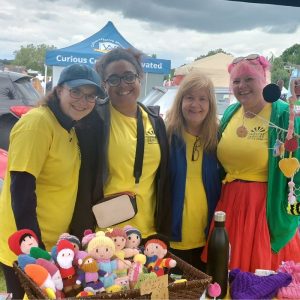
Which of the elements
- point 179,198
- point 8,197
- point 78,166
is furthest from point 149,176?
point 8,197

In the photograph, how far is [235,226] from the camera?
189 cm

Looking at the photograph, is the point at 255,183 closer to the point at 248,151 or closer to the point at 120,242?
the point at 248,151

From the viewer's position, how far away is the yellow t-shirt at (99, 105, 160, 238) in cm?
180

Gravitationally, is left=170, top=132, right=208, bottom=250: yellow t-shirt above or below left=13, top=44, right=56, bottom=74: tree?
below

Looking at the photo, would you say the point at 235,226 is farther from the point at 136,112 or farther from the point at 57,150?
the point at 57,150

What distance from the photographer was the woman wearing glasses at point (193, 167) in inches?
78.0

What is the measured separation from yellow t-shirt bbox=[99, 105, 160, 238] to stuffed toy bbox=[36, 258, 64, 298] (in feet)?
1.93

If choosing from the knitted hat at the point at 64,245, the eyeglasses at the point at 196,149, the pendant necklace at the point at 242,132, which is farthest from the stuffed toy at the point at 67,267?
the pendant necklace at the point at 242,132

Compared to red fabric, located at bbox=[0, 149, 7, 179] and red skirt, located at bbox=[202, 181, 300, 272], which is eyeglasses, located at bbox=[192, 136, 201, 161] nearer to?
red skirt, located at bbox=[202, 181, 300, 272]

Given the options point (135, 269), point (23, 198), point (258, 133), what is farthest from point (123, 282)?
point (258, 133)

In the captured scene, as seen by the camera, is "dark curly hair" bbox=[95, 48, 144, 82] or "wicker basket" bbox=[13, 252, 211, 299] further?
"dark curly hair" bbox=[95, 48, 144, 82]

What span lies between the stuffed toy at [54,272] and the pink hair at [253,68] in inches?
50.9

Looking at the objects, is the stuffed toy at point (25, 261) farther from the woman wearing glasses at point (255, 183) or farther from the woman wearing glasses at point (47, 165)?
→ the woman wearing glasses at point (255, 183)

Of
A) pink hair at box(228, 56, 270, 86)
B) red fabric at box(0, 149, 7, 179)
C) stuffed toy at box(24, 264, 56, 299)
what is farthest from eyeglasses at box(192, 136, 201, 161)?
red fabric at box(0, 149, 7, 179)
